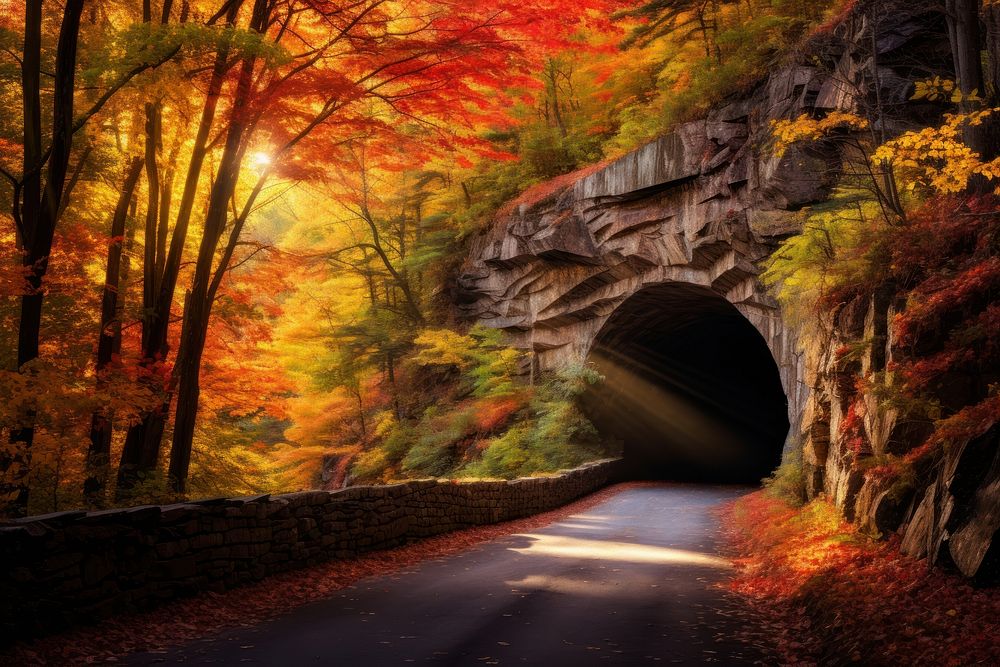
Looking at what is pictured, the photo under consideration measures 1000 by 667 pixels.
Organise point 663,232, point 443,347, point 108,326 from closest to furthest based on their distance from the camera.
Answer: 1. point 108,326
2. point 663,232
3. point 443,347

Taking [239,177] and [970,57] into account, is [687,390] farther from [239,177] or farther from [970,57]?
[970,57]

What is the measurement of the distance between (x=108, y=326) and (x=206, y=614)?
6.16 m

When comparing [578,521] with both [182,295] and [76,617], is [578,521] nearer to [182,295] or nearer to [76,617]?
[182,295]

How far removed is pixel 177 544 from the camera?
6508mm

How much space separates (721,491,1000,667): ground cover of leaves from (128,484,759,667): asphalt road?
39 cm

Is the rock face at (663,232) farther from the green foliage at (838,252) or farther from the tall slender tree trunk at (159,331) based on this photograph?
the tall slender tree trunk at (159,331)

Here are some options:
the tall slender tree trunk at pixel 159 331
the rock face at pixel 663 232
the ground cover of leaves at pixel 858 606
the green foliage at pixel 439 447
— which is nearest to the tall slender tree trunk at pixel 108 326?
the tall slender tree trunk at pixel 159 331

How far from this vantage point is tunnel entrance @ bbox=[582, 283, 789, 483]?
2373 centimetres

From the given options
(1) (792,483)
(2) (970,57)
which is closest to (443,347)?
(1) (792,483)

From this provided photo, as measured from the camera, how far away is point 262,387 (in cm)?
1458

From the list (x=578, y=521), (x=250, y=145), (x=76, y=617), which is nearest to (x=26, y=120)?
(x=250, y=145)

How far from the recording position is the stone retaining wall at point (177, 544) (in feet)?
16.7

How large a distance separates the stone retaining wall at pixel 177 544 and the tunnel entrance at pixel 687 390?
13.1 metres

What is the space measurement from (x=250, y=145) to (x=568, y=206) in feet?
39.5
